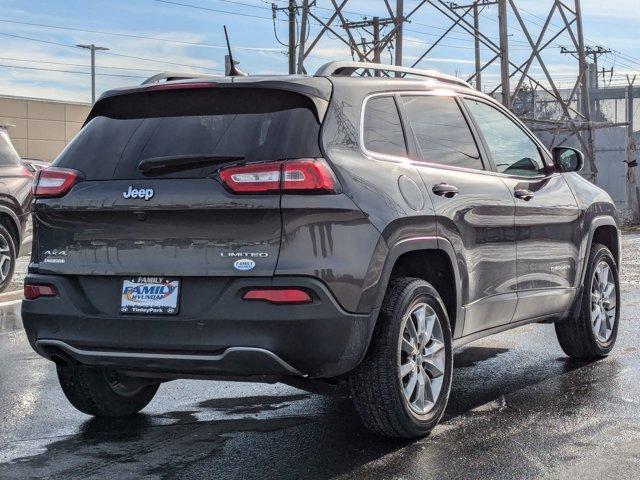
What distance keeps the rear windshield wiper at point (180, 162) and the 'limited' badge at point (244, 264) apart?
465 millimetres

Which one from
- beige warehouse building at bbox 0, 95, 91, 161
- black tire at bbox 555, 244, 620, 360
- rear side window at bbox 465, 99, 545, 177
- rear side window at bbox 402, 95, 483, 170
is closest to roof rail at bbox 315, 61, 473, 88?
rear side window at bbox 402, 95, 483, 170

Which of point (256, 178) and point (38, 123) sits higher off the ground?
point (38, 123)

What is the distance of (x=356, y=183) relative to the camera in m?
4.82

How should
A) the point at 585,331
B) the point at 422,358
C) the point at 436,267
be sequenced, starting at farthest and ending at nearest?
the point at 585,331
the point at 436,267
the point at 422,358

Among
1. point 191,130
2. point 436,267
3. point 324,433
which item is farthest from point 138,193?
point 436,267

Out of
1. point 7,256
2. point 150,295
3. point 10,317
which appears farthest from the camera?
point 7,256

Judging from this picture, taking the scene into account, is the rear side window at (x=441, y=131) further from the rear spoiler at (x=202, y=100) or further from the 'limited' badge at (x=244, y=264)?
the 'limited' badge at (x=244, y=264)

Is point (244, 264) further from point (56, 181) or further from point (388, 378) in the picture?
point (56, 181)

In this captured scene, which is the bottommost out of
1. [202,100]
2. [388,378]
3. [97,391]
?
[97,391]

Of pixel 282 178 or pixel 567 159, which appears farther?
pixel 567 159

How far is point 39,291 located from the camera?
515 centimetres

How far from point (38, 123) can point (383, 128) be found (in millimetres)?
51012

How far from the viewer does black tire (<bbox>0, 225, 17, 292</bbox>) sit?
12.2 m

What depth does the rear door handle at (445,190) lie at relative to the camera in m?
5.43
